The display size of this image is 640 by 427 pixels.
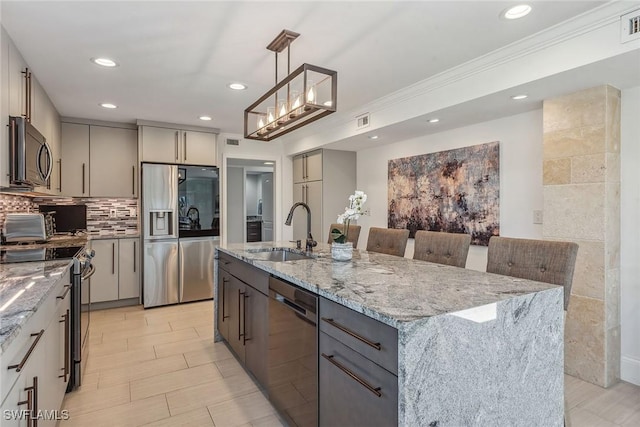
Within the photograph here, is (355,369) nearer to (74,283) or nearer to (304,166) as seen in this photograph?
(74,283)

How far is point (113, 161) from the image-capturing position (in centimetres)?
470

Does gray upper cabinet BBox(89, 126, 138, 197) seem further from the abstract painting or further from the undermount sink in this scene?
the abstract painting

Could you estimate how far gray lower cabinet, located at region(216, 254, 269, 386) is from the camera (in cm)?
228

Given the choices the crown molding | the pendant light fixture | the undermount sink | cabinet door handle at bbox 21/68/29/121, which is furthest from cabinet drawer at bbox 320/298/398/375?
cabinet door handle at bbox 21/68/29/121

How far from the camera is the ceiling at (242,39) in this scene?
2.09 metres

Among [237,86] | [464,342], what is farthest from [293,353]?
[237,86]

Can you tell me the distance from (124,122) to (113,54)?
2323 millimetres

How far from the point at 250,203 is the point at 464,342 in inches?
299

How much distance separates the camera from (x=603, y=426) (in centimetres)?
210

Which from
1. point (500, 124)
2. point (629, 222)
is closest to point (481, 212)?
point (500, 124)

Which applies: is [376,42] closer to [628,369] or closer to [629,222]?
[629,222]

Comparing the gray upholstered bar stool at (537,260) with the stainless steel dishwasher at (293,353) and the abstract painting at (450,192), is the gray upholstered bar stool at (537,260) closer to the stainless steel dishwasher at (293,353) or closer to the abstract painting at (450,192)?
the stainless steel dishwasher at (293,353)

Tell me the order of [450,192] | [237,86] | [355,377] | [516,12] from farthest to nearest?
[450,192] < [237,86] < [516,12] < [355,377]

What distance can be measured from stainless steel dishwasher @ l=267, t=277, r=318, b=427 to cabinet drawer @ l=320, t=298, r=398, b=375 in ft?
0.40
